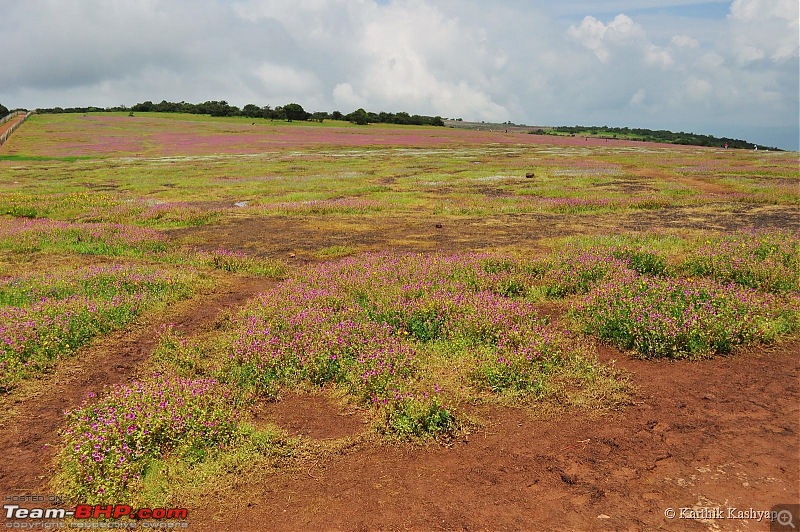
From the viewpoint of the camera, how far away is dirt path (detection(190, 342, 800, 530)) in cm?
500

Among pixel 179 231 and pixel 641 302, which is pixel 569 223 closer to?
pixel 641 302

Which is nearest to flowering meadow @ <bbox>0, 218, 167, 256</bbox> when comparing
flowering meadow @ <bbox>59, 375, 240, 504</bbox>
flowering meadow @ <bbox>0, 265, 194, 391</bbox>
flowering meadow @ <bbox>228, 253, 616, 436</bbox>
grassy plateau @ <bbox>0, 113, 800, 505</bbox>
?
grassy plateau @ <bbox>0, 113, 800, 505</bbox>

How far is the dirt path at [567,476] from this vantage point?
500cm

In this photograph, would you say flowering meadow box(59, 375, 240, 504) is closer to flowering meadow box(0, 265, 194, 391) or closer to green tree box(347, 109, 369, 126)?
flowering meadow box(0, 265, 194, 391)

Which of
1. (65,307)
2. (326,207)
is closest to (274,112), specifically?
(326,207)

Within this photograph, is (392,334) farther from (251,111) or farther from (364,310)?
(251,111)

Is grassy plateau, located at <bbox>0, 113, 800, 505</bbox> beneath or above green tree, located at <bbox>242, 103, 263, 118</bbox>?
beneath

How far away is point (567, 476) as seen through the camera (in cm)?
560

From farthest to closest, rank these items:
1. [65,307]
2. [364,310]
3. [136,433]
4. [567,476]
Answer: [65,307] → [364,310] → [136,433] → [567,476]

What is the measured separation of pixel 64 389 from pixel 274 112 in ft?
500

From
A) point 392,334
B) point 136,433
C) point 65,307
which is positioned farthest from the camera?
point 65,307

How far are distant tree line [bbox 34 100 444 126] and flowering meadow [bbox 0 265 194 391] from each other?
132m

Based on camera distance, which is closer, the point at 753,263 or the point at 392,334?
the point at 392,334

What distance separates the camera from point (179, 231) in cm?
2208
